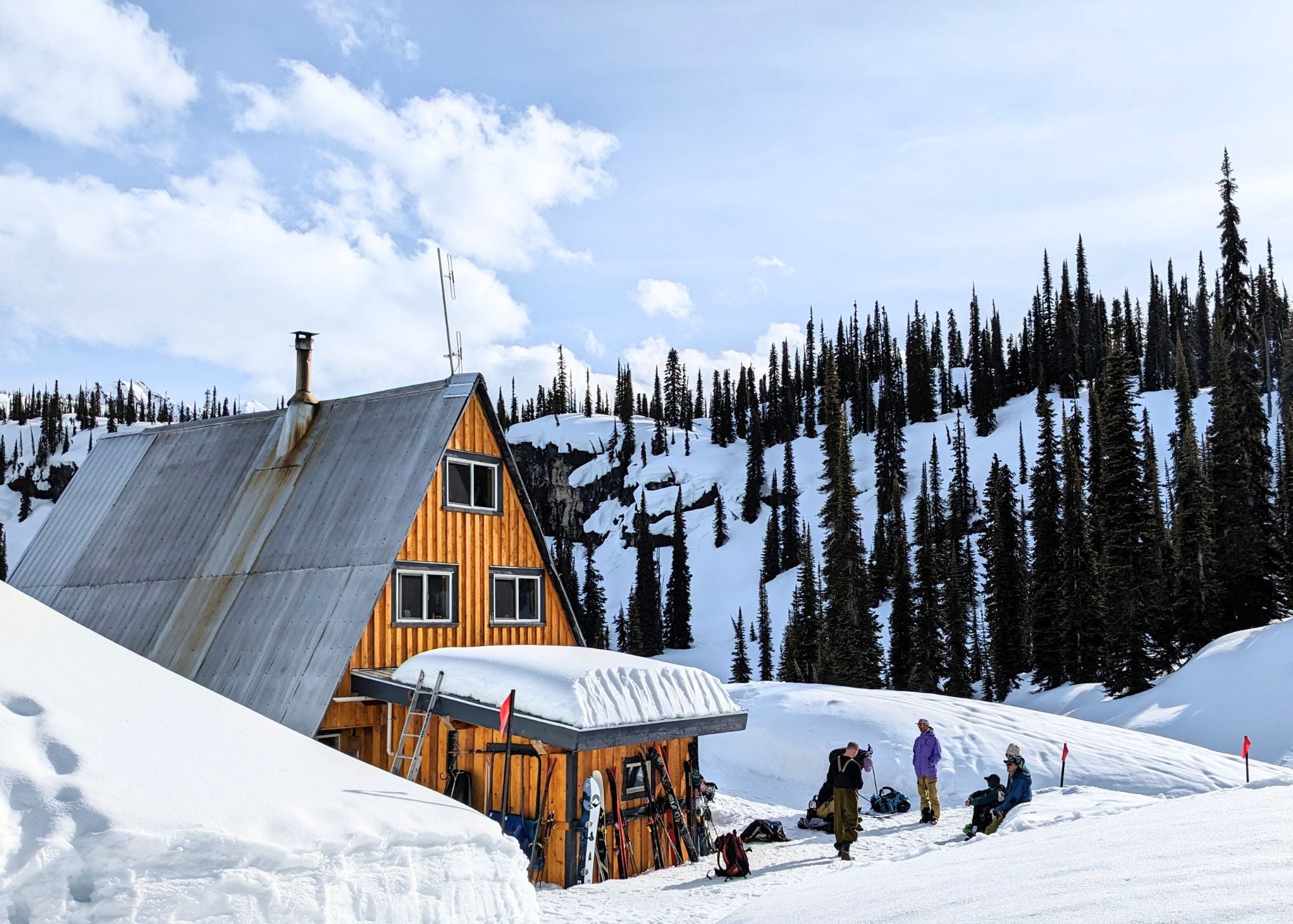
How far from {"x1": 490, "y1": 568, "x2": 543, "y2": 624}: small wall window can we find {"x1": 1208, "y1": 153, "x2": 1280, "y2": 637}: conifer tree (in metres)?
32.8

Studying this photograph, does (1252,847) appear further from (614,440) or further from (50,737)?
(614,440)

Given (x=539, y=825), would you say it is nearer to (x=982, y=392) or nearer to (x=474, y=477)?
(x=474, y=477)

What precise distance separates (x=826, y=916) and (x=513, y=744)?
7.92 meters

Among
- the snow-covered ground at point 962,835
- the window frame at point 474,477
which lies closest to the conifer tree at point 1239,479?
the snow-covered ground at point 962,835

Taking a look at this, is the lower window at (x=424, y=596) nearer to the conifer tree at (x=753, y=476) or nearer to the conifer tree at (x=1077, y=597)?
the conifer tree at (x=1077, y=597)

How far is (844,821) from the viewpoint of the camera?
13.7m

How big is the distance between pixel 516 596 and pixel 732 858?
289 inches

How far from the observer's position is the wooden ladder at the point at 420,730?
1380 cm

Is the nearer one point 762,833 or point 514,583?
point 762,833

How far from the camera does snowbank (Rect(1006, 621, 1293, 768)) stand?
86.5ft

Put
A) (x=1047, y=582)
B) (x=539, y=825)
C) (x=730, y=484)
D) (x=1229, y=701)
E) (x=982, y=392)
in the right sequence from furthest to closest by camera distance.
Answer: (x=730, y=484), (x=982, y=392), (x=1047, y=582), (x=1229, y=701), (x=539, y=825)

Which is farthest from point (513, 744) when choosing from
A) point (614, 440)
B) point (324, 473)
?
point (614, 440)

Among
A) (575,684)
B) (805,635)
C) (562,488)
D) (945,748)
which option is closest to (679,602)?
(805,635)

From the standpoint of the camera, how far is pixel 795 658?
6775 centimetres
